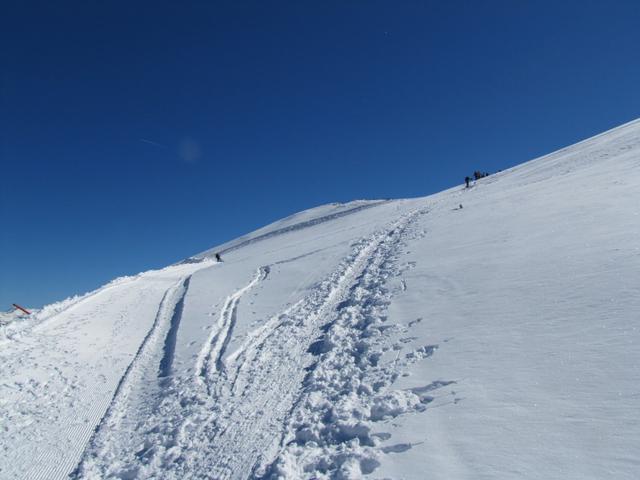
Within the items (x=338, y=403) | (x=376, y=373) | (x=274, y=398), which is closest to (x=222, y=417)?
(x=274, y=398)

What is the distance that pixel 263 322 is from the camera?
11.7m

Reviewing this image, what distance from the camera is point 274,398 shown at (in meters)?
7.37

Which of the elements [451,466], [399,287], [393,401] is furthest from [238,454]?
[399,287]

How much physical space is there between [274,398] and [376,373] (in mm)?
1810

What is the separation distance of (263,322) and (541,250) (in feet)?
24.8

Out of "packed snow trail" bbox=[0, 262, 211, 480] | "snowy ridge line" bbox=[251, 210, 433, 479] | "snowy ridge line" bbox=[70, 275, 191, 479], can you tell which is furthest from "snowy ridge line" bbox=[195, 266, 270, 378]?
"snowy ridge line" bbox=[251, 210, 433, 479]

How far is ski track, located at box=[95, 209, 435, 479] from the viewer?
228 inches

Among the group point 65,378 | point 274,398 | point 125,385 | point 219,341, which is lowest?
point 274,398

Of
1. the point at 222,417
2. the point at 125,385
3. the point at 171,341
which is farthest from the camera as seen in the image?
the point at 171,341

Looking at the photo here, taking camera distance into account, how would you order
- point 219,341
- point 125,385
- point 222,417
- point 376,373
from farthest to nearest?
point 219,341 < point 125,385 < point 376,373 < point 222,417

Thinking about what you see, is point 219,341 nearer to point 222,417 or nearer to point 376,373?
point 222,417

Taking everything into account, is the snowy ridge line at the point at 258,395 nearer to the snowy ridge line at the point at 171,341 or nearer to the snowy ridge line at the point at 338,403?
the snowy ridge line at the point at 338,403

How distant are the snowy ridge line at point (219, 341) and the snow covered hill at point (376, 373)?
→ 0.07m

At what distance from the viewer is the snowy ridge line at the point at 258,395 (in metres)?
5.92
